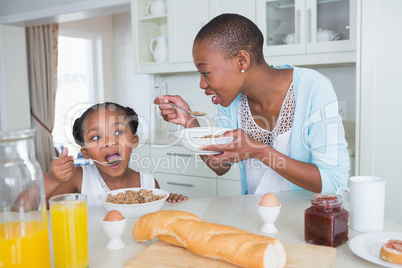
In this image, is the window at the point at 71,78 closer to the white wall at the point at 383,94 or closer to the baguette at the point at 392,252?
the white wall at the point at 383,94

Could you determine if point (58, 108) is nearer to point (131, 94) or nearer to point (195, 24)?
point (131, 94)

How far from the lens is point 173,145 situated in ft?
10.2

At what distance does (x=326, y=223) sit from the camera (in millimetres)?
906

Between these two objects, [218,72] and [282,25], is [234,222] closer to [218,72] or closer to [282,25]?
[218,72]

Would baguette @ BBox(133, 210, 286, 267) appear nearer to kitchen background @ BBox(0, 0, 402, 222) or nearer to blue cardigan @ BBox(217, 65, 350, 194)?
blue cardigan @ BBox(217, 65, 350, 194)

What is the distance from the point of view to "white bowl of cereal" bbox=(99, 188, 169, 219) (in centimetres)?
110

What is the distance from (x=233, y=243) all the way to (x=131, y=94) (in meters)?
4.72

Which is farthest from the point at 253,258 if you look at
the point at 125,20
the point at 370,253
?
the point at 125,20

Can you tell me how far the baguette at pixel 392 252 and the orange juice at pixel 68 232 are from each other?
0.62 meters

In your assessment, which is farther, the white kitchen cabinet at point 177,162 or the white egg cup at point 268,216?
the white kitchen cabinet at point 177,162

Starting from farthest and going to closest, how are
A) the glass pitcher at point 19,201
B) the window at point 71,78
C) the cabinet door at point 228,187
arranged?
1. the window at point 71,78
2. the cabinet door at point 228,187
3. the glass pitcher at point 19,201

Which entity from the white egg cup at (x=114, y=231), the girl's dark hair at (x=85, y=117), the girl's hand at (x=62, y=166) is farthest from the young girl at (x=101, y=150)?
the white egg cup at (x=114, y=231)

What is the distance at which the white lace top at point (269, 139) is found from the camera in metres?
1.50

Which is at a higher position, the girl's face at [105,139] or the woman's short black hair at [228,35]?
the woman's short black hair at [228,35]
